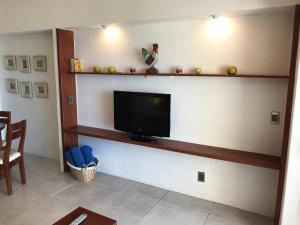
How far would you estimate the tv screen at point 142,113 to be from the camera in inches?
117

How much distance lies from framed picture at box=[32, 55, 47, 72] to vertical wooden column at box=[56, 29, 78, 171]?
0.67 metres

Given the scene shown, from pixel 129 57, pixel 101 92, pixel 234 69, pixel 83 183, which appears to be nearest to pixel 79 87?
pixel 101 92

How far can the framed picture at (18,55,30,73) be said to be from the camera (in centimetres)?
422

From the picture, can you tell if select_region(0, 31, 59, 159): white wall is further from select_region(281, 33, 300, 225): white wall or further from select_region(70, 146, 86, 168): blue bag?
select_region(281, 33, 300, 225): white wall

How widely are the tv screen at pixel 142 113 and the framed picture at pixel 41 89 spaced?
1516 mm

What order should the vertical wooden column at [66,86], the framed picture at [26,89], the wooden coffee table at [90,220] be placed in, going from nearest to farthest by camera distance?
the wooden coffee table at [90,220], the vertical wooden column at [66,86], the framed picture at [26,89]

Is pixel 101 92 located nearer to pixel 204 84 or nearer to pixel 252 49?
pixel 204 84

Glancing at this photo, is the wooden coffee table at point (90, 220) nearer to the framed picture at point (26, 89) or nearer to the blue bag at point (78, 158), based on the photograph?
the blue bag at point (78, 158)

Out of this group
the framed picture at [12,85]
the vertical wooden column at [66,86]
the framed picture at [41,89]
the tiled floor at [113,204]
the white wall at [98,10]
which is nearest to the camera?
the white wall at [98,10]

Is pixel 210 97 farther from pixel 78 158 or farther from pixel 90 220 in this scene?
pixel 78 158

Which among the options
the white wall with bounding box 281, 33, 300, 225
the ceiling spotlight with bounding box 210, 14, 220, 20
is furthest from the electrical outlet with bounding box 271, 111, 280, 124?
the ceiling spotlight with bounding box 210, 14, 220, 20

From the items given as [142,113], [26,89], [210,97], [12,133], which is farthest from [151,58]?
[26,89]

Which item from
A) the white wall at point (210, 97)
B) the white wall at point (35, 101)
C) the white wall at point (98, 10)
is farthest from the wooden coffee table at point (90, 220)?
the white wall at point (35, 101)

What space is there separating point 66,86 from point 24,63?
1211 mm
